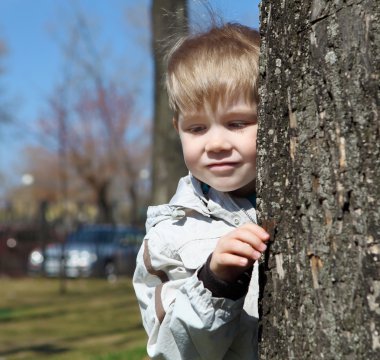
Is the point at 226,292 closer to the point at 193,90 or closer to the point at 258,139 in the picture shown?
the point at 258,139

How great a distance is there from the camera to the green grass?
8984 mm

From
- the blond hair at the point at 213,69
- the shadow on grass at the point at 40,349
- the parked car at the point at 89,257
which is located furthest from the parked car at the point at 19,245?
the blond hair at the point at 213,69

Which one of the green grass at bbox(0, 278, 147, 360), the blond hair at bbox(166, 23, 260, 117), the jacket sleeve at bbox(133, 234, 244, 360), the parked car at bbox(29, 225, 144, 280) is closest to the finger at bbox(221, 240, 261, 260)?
the jacket sleeve at bbox(133, 234, 244, 360)

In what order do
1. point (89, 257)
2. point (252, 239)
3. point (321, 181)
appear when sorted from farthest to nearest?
point (89, 257) < point (252, 239) < point (321, 181)

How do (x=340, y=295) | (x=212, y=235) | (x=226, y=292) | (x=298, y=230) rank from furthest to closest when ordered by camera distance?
(x=212, y=235), (x=226, y=292), (x=298, y=230), (x=340, y=295)

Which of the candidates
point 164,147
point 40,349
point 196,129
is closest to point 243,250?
point 196,129

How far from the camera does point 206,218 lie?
7.41 feet

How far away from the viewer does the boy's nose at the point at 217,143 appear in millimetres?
2184

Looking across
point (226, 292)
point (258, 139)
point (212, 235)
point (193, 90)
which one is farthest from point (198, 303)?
point (193, 90)

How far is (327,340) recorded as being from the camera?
1.73 meters

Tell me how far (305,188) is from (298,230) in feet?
0.31

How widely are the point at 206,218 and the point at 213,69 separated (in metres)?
0.40

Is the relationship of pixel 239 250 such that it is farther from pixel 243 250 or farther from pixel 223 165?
pixel 223 165

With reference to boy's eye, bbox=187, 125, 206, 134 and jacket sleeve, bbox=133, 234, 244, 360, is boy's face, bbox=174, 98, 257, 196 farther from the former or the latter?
jacket sleeve, bbox=133, 234, 244, 360
